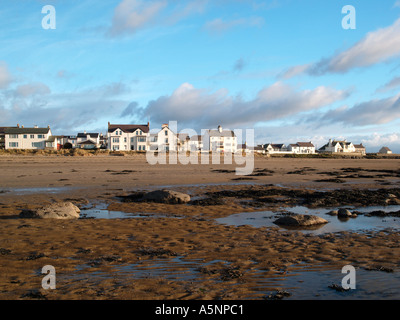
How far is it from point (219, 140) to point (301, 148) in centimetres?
5326

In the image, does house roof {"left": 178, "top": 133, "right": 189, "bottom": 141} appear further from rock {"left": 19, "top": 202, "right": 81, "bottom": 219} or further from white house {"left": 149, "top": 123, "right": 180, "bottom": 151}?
rock {"left": 19, "top": 202, "right": 81, "bottom": 219}

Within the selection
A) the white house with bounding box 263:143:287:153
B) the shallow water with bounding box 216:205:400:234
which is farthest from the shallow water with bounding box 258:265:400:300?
the white house with bounding box 263:143:287:153

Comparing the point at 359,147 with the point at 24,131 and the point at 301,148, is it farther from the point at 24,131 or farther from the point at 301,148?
the point at 24,131

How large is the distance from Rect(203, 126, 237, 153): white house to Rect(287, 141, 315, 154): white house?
151 ft

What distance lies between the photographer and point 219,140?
10212 centimetres

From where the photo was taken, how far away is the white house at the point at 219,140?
3987 inches

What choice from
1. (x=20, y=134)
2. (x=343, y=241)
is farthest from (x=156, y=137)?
(x=343, y=241)

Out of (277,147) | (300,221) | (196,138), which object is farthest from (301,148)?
(300,221)

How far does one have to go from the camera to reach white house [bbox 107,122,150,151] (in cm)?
8388

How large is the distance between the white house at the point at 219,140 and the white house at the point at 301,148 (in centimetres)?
4600

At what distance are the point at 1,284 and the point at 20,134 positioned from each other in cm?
8713

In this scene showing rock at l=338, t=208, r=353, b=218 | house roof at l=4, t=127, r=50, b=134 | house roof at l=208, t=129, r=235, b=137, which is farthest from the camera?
house roof at l=208, t=129, r=235, b=137
